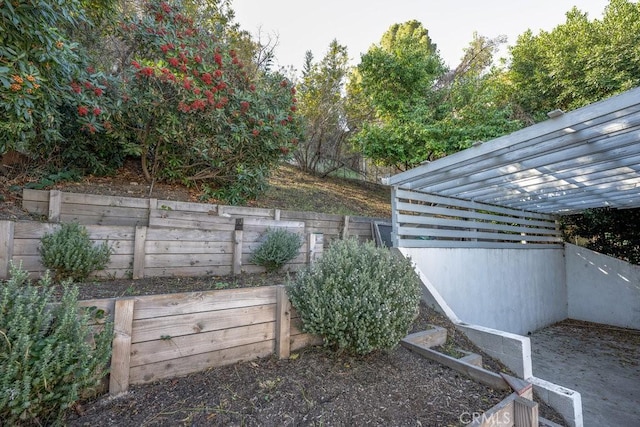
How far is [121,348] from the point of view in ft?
5.01

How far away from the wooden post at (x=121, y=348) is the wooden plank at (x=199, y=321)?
0.05 meters

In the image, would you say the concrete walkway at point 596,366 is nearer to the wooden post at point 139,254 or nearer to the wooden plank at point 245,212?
the wooden plank at point 245,212

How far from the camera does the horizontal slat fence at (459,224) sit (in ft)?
13.2

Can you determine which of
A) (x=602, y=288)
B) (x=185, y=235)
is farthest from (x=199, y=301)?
(x=602, y=288)

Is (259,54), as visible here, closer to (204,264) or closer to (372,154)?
→ (372,154)

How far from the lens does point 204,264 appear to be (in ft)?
10.7

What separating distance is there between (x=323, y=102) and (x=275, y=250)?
6123 mm

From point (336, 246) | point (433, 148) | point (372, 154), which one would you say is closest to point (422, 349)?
point (336, 246)

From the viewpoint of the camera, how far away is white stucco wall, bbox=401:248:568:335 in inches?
166

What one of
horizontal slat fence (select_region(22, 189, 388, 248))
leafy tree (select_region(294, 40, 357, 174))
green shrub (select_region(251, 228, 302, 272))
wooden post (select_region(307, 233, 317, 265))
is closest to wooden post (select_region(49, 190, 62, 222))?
horizontal slat fence (select_region(22, 189, 388, 248))

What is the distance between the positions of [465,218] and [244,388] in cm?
444

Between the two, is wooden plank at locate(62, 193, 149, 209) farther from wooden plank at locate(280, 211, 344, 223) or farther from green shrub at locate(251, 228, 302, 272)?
wooden plank at locate(280, 211, 344, 223)

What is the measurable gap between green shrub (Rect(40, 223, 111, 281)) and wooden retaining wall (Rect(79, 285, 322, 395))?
122 centimetres

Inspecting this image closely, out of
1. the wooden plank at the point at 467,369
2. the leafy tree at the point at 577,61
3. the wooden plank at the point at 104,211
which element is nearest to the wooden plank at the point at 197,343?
the wooden plank at the point at 467,369
